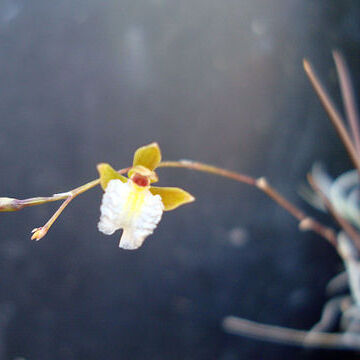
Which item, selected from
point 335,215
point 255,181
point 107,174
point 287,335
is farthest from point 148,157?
point 287,335

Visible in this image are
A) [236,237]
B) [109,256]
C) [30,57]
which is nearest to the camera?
[30,57]

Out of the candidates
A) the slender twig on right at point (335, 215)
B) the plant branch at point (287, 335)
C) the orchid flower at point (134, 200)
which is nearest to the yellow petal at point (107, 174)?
the orchid flower at point (134, 200)

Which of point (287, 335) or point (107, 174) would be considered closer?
point (107, 174)

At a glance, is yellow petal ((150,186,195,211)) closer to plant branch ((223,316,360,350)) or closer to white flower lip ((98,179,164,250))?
white flower lip ((98,179,164,250))

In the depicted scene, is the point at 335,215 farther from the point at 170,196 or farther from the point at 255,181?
the point at 170,196

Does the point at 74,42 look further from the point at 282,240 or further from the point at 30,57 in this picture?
the point at 282,240

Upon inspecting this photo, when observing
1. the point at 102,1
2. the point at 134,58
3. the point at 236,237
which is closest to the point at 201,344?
the point at 236,237

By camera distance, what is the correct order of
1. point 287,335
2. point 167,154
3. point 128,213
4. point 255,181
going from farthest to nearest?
point 287,335 < point 167,154 < point 255,181 < point 128,213
